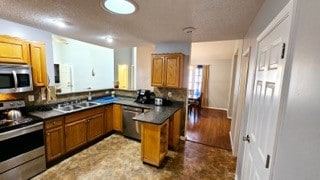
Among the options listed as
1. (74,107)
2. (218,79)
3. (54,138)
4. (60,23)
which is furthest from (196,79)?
(54,138)

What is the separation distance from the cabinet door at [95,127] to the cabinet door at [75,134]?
131 mm

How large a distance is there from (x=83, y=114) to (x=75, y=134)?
40cm

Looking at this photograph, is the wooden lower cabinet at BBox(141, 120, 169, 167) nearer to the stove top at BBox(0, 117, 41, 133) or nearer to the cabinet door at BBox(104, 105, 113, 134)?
the cabinet door at BBox(104, 105, 113, 134)

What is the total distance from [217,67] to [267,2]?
5.74 meters

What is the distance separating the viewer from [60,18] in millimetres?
2098

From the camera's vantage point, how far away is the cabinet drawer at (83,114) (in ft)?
8.95

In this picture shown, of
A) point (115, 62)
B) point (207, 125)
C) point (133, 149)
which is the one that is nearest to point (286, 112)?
point (133, 149)

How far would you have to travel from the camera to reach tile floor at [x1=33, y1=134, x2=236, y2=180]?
2348 millimetres

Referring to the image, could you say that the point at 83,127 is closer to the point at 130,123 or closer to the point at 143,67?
the point at 130,123

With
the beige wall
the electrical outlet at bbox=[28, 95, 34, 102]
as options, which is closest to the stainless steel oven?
the electrical outlet at bbox=[28, 95, 34, 102]

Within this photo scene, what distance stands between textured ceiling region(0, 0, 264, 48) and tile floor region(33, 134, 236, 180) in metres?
2.35

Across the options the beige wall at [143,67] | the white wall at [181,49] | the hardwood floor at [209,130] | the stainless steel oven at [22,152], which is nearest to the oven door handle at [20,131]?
the stainless steel oven at [22,152]

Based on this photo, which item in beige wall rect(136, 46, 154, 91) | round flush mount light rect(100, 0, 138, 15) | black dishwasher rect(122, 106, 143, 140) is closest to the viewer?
round flush mount light rect(100, 0, 138, 15)

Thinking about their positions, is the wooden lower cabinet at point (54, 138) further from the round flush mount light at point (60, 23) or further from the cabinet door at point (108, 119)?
the round flush mount light at point (60, 23)
